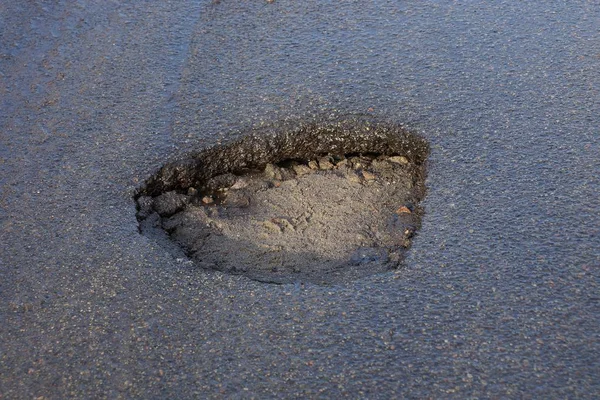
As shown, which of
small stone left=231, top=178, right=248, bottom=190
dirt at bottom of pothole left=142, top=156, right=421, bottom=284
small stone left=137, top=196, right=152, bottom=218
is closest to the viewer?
dirt at bottom of pothole left=142, top=156, right=421, bottom=284

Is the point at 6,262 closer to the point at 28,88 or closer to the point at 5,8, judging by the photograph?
the point at 28,88

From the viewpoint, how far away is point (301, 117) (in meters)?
4.33

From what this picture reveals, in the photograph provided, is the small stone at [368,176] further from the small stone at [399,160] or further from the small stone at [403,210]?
the small stone at [403,210]

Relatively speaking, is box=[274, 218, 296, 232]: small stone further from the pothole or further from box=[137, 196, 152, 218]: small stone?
box=[137, 196, 152, 218]: small stone

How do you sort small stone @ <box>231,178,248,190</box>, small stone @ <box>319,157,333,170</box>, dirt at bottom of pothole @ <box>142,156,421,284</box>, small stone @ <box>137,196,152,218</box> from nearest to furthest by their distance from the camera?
1. dirt at bottom of pothole @ <box>142,156,421,284</box>
2. small stone @ <box>137,196,152,218</box>
3. small stone @ <box>231,178,248,190</box>
4. small stone @ <box>319,157,333,170</box>

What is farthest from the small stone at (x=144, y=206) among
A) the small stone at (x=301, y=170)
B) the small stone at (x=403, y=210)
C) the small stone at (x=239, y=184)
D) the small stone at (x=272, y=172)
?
the small stone at (x=403, y=210)

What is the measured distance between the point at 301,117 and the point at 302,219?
2.44ft

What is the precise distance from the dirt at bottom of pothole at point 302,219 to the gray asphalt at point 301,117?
7.0 inches

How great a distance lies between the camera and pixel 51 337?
3.04m

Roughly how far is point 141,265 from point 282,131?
4.21 ft

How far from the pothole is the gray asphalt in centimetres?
13

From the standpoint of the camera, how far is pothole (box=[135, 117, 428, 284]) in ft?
11.8

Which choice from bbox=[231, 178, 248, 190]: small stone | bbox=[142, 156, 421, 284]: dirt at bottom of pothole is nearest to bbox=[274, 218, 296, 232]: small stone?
bbox=[142, 156, 421, 284]: dirt at bottom of pothole

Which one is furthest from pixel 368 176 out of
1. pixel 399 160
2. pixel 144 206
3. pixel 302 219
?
pixel 144 206
